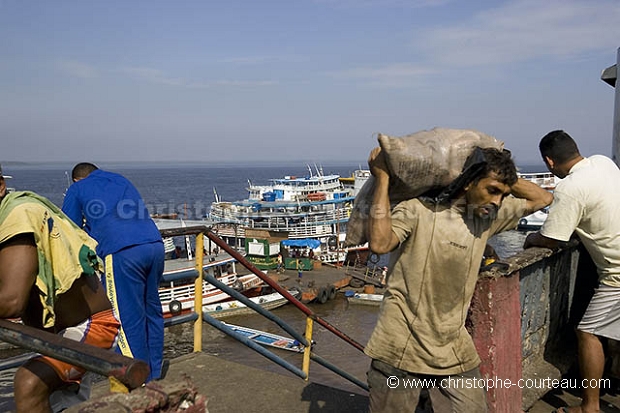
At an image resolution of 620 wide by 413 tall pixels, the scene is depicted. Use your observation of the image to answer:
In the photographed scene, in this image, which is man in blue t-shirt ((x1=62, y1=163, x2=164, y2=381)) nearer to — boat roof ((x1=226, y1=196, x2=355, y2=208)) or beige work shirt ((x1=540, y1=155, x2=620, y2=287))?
beige work shirt ((x1=540, y1=155, x2=620, y2=287))

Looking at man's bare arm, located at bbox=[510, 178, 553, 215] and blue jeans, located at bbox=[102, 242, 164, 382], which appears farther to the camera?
blue jeans, located at bbox=[102, 242, 164, 382]

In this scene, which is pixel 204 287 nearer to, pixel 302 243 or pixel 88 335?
pixel 302 243

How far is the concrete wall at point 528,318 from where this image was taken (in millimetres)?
3010

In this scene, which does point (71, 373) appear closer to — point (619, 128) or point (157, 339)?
point (157, 339)

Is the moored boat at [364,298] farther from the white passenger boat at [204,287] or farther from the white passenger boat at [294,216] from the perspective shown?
the white passenger boat at [294,216]

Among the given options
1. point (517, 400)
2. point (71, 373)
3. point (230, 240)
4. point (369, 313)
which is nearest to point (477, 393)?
point (517, 400)

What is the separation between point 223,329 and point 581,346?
2789mm

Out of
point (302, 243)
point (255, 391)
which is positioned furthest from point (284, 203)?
point (255, 391)

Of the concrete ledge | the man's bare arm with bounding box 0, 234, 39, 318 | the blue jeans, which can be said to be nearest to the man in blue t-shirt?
the blue jeans

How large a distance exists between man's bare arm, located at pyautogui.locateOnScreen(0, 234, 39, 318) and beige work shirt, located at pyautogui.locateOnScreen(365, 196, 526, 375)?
5.35 feet

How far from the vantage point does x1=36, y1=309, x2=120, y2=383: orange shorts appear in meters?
2.41

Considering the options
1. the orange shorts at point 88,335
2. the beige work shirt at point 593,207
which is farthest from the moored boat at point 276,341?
the orange shorts at point 88,335

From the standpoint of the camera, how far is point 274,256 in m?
31.7

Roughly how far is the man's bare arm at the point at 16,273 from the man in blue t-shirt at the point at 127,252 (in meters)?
1.25
